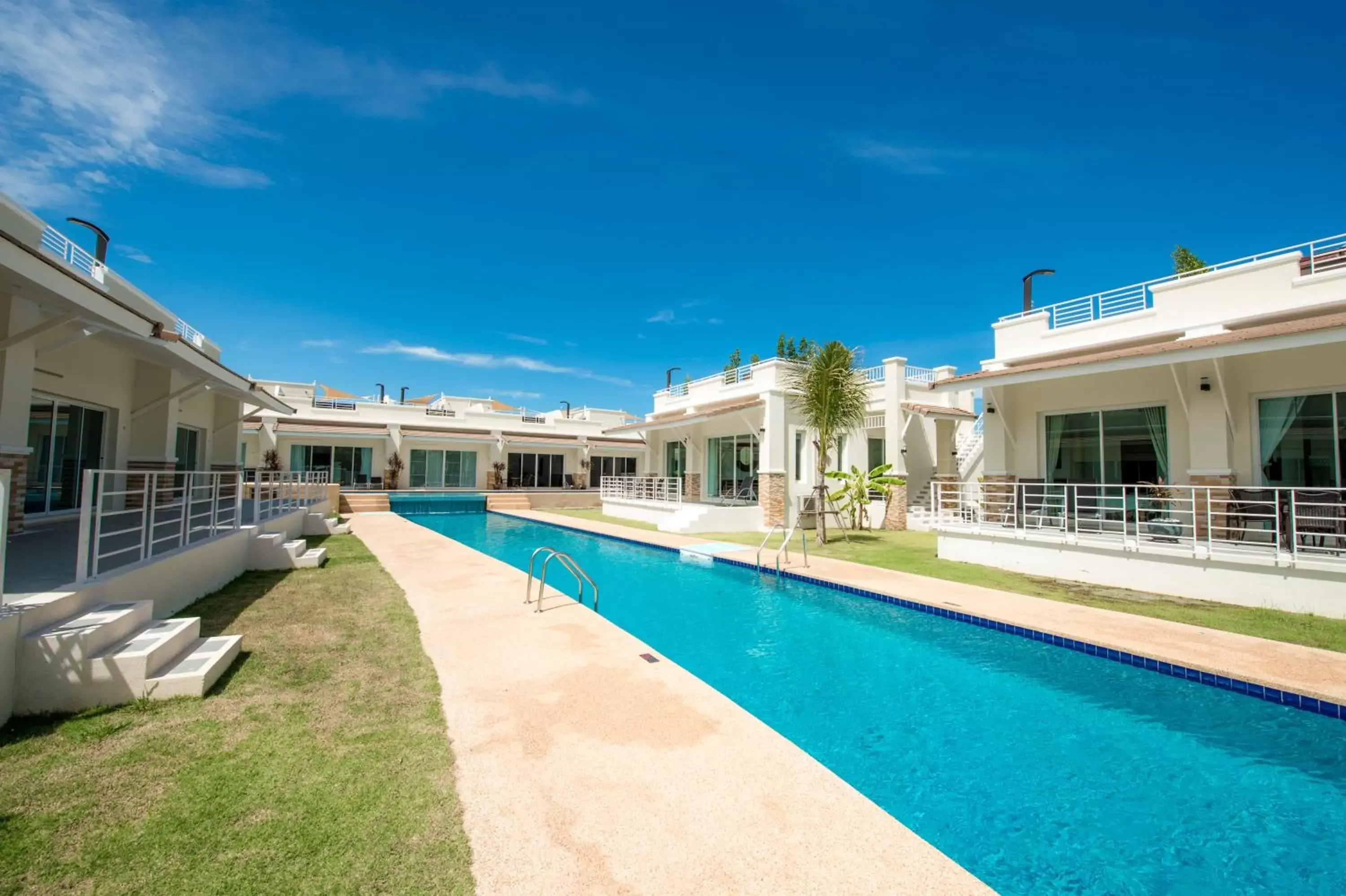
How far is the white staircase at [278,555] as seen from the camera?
38.5 ft

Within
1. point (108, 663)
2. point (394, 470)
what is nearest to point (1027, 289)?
point (108, 663)

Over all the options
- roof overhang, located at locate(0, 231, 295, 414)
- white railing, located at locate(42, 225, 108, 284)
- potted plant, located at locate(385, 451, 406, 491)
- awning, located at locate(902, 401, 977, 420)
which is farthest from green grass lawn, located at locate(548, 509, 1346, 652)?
potted plant, located at locate(385, 451, 406, 491)

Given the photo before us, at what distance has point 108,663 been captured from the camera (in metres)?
4.79

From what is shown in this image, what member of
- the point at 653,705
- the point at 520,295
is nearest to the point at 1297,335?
the point at 653,705

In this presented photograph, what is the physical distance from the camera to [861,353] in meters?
18.2

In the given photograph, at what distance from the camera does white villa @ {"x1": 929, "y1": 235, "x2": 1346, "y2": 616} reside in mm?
9844

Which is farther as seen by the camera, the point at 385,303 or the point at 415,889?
the point at 385,303

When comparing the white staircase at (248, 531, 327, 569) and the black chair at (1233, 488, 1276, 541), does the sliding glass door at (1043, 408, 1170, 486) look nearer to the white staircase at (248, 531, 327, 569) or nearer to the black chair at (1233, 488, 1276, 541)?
the black chair at (1233, 488, 1276, 541)

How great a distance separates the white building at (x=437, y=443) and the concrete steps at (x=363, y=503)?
11.7 feet

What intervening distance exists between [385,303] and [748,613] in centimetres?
4375

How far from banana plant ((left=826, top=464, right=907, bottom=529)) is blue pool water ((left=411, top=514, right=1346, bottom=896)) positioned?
11.0 meters

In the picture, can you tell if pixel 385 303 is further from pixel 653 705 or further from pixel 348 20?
pixel 653 705

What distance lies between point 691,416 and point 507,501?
47.7 ft

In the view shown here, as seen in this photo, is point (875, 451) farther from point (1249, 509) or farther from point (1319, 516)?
point (1319, 516)
